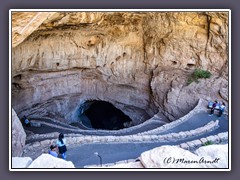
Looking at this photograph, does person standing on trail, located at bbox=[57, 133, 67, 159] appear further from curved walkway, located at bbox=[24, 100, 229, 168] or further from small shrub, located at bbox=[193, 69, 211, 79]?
small shrub, located at bbox=[193, 69, 211, 79]

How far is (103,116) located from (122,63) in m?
5.19

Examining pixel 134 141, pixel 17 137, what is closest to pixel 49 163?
pixel 17 137

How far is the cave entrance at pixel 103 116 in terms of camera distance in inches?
823

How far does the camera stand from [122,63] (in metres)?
18.9

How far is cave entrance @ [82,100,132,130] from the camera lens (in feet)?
68.6

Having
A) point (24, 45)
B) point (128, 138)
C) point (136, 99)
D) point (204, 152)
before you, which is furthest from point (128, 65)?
point (204, 152)

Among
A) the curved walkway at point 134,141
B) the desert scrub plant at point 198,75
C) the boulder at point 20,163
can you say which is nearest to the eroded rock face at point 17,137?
the curved walkway at point 134,141

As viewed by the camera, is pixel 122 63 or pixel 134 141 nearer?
pixel 134 141

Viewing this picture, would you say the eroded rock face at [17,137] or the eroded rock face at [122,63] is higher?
the eroded rock face at [122,63]

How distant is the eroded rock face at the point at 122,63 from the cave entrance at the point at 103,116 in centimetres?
134

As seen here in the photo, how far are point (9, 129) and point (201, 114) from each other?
956 centimetres

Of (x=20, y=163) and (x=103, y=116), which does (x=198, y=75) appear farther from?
(x=20, y=163)

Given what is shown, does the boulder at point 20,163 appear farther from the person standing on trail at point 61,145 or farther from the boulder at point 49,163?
the person standing on trail at point 61,145

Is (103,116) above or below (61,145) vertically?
above
